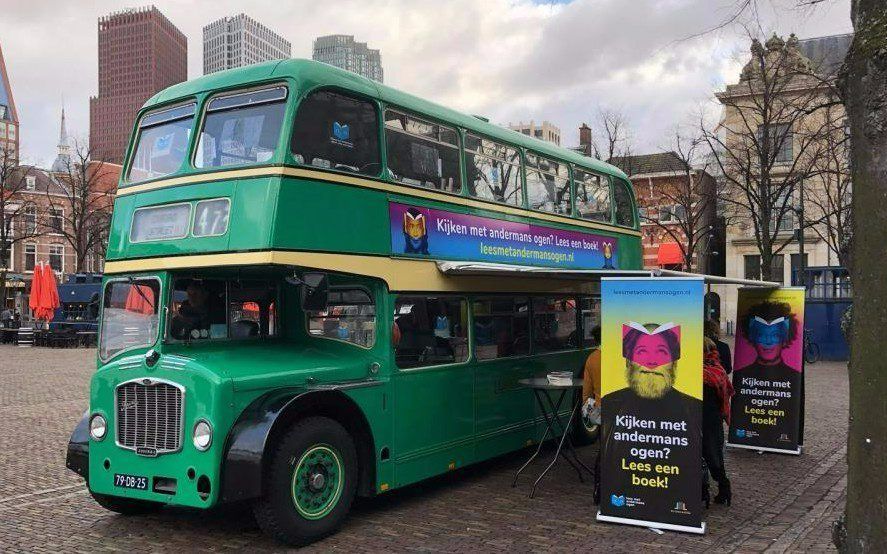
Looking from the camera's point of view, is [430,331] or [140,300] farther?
[430,331]

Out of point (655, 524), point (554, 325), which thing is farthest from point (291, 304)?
point (554, 325)

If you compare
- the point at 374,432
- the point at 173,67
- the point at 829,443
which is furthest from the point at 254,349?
the point at 173,67

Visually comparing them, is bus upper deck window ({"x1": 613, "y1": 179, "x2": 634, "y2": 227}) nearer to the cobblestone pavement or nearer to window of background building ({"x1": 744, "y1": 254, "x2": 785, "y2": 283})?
the cobblestone pavement

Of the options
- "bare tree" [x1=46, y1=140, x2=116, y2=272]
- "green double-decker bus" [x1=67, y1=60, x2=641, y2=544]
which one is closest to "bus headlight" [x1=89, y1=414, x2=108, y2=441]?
"green double-decker bus" [x1=67, y1=60, x2=641, y2=544]

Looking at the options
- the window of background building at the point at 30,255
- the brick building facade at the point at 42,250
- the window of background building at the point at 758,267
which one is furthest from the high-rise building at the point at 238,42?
the window of background building at the point at 758,267

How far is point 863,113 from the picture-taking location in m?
3.98

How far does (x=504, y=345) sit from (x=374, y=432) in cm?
269

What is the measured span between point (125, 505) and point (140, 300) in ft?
6.34

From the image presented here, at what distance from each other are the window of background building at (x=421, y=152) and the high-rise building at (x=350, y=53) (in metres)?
140

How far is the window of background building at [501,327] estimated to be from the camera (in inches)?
354

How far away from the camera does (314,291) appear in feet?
21.7

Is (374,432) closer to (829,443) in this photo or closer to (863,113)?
(863,113)

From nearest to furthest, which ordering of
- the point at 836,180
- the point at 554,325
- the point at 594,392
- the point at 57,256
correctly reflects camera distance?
the point at 594,392 < the point at 554,325 < the point at 836,180 < the point at 57,256

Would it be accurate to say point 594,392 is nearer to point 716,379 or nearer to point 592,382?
point 592,382
